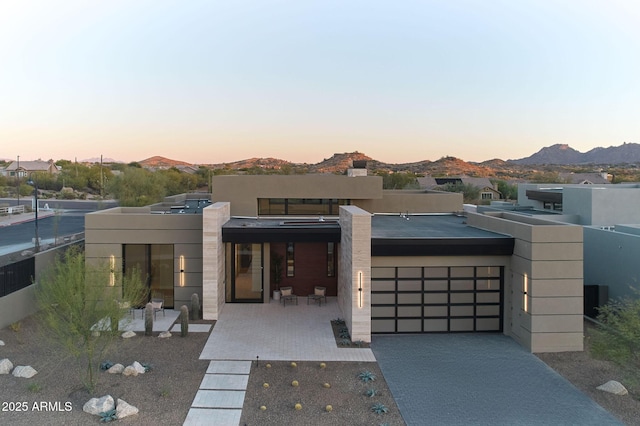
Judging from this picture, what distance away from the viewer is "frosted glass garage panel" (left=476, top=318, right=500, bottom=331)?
48.3 feet

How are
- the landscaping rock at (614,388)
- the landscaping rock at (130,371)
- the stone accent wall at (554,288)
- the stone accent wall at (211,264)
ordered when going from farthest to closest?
the stone accent wall at (211,264) < the stone accent wall at (554,288) < the landscaping rock at (130,371) < the landscaping rock at (614,388)

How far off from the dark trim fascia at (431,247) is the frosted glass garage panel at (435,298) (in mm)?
1559

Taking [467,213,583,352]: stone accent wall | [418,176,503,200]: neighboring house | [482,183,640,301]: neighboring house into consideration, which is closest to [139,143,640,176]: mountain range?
[418,176,503,200]: neighboring house

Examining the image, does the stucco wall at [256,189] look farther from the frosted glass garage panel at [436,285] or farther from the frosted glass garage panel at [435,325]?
the frosted glass garage panel at [435,325]

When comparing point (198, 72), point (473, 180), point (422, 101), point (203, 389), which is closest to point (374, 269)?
point (203, 389)

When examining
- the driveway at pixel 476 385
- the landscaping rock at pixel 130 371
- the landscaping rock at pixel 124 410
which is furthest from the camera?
the landscaping rock at pixel 130 371

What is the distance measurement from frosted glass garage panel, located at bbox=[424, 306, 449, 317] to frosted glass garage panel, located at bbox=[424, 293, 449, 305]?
176mm

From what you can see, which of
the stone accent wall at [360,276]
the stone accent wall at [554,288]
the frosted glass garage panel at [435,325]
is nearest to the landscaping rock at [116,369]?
the stone accent wall at [360,276]

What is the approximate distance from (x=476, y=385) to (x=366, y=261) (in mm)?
4718

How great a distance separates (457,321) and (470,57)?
22738 mm

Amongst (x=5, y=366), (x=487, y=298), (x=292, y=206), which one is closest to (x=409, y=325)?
(x=487, y=298)

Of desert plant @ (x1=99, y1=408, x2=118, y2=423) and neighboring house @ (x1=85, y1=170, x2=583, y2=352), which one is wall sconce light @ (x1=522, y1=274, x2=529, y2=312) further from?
desert plant @ (x1=99, y1=408, x2=118, y2=423)

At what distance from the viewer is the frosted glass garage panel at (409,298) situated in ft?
48.0

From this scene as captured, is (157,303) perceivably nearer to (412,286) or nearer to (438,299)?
(412,286)
